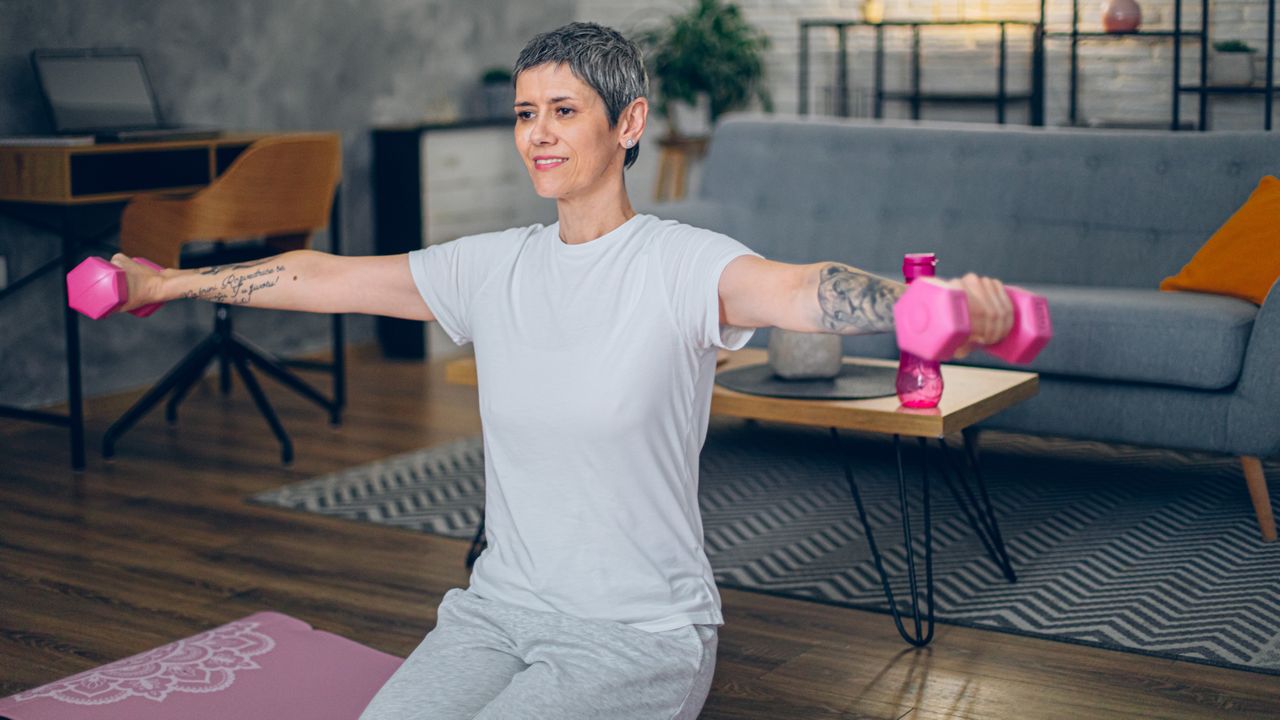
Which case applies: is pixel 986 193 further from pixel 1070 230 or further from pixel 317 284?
pixel 317 284

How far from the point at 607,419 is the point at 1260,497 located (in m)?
2.17

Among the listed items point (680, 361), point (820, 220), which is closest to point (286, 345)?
point (820, 220)

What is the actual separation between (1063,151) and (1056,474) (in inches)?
38.1

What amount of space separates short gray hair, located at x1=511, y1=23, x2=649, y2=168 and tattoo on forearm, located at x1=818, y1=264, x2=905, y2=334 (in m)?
0.32

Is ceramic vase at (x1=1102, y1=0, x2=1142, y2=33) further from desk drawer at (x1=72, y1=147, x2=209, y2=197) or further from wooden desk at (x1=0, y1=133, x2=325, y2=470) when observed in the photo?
desk drawer at (x1=72, y1=147, x2=209, y2=197)

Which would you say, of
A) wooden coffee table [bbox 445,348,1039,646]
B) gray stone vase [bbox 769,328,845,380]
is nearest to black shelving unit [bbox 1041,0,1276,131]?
wooden coffee table [bbox 445,348,1039,646]

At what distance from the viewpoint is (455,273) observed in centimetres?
173

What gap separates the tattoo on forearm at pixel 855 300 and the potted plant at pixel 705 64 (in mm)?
5141

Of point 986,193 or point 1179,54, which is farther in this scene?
point 1179,54

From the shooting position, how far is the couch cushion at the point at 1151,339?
331 centimetres

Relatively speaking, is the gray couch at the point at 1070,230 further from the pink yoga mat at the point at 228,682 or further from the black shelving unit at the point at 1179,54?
the pink yoga mat at the point at 228,682

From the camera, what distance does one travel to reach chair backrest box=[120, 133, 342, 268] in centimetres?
400

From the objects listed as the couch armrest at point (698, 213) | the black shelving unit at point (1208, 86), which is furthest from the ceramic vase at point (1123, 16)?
the couch armrest at point (698, 213)

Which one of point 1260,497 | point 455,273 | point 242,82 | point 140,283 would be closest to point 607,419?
point 455,273
